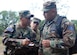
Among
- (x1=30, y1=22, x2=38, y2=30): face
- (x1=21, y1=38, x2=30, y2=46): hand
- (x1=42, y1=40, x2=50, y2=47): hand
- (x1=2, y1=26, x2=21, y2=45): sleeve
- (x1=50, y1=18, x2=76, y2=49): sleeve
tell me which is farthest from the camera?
(x1=30, y1=22, x2=38, y2=30): face

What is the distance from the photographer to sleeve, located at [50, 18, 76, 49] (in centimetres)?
424

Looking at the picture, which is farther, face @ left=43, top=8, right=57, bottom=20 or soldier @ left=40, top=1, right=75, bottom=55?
face @ left=43, top=8, right=57, bottom=20

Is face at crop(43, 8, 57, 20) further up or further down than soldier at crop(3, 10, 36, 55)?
further up

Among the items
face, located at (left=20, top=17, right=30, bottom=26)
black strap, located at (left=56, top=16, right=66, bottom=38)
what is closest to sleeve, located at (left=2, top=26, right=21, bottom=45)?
face, located at (left=20, top=17, right=30, bottom=26)

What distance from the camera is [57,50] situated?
446 cm

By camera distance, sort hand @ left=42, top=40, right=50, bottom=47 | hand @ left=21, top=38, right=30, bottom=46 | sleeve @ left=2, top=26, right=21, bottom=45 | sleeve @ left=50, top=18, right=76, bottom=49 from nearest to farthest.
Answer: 1. sleeve @ left=50, top=18, right=76, bottom=49
2. hand @ left=42, top=40, right=50, bottom=47
3. hand @ left=21, top=38, right=30, bottom=46
4. sleeve @ left=2, top=26, right=21, bottom=45

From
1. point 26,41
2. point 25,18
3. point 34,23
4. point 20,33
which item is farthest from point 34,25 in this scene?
point 26,41

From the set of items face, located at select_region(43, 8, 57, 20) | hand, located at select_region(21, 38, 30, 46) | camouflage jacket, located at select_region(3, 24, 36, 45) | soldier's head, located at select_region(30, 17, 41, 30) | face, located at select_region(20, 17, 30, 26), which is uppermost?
face, located at select_region(43, 8, 57, 20)

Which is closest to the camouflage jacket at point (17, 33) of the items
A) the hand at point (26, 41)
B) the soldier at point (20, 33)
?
the soldier at point (20, 33)

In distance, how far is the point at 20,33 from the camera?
16.8 ft

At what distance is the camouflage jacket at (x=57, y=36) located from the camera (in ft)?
13.9

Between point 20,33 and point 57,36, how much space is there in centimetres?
92

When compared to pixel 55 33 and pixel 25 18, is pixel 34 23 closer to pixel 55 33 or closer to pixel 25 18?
pixel 25 18

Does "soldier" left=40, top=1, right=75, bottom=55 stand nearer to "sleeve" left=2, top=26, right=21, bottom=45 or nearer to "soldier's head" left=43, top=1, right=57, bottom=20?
"soldier's head" left=43, top=1, right=57, bottom=20
